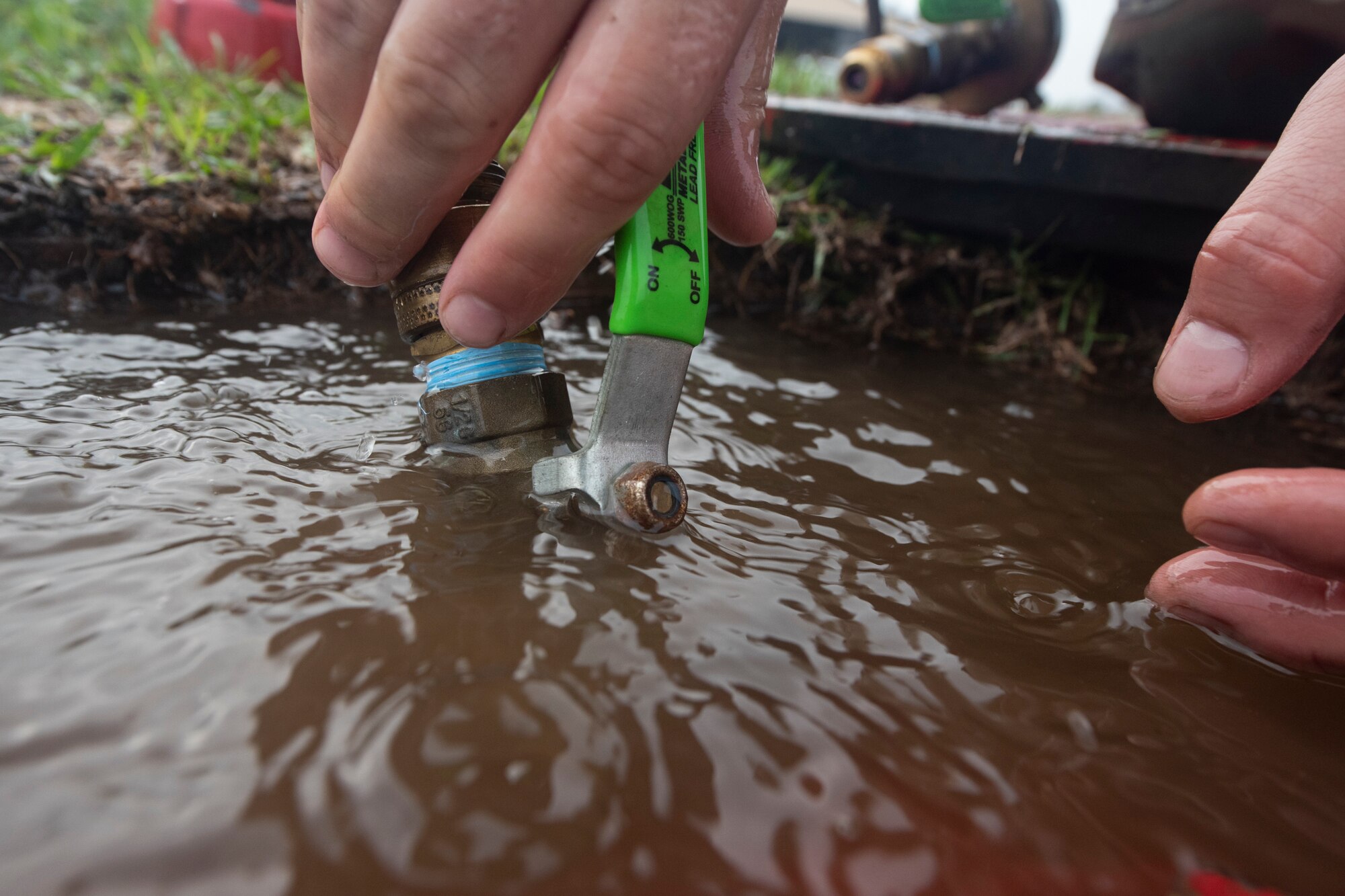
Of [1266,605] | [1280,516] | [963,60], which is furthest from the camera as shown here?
[963,60]

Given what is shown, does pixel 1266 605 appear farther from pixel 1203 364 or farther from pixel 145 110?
pixel 145 110

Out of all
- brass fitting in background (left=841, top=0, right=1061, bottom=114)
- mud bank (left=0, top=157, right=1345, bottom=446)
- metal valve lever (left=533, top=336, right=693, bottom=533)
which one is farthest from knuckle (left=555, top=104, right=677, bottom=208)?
brass fitting in background (left=841, top=0, right=1061, bottom=114)

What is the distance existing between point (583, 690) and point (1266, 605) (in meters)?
0.90

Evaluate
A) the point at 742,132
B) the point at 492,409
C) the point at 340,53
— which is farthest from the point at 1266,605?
the point at 340,53

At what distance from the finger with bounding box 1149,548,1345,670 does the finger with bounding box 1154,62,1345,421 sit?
0.28 meters

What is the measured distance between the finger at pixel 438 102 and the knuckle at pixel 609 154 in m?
0.10

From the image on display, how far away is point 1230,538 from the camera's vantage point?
106 cm

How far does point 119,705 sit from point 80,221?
1.93m

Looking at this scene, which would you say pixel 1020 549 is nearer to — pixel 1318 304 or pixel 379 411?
pixel 1318 304

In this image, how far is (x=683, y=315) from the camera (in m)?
1.16

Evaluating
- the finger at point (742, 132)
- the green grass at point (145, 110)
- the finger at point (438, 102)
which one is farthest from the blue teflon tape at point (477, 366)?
the green grass at point (145, 110)

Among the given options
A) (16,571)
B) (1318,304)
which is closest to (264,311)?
(16,571)

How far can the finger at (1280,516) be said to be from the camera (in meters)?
0.96

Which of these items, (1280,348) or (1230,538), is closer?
(1280,348)
